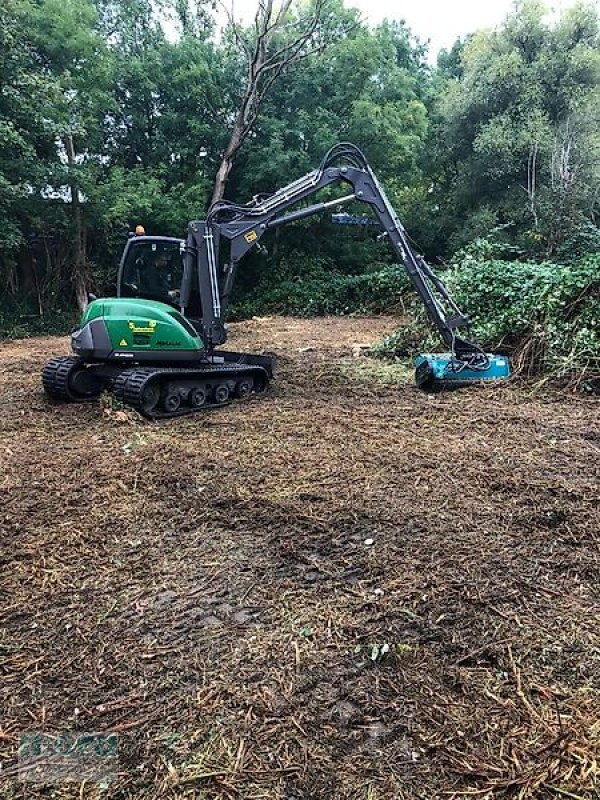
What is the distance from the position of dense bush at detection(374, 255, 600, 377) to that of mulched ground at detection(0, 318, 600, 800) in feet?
6.78

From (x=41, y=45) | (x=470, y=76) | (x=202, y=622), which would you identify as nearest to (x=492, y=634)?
(x=202, y=622)

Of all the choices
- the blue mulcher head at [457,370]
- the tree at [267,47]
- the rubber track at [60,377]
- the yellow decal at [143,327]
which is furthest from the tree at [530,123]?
the rubber track at [60,377]

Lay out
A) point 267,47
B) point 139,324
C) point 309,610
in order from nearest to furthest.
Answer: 1. point 309,610
2. point 139,324
3. point 267,47

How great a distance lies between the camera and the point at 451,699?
1.81 m

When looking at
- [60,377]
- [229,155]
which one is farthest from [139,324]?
[229,155]

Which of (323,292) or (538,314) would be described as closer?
(538,314)

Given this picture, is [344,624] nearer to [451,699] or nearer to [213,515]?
[451,699]

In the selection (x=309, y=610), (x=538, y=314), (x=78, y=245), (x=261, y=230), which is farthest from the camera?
(x=78, y=245)

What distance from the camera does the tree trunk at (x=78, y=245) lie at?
11758 millimetres

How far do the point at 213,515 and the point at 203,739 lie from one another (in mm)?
1512

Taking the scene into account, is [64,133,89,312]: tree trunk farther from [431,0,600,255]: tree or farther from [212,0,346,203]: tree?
[431,0,600,255]: tree

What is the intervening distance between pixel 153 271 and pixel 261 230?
1147 millimetres

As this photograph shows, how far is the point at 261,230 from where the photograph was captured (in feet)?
18.7

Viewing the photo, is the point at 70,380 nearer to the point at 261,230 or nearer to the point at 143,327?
the point at 143,327
